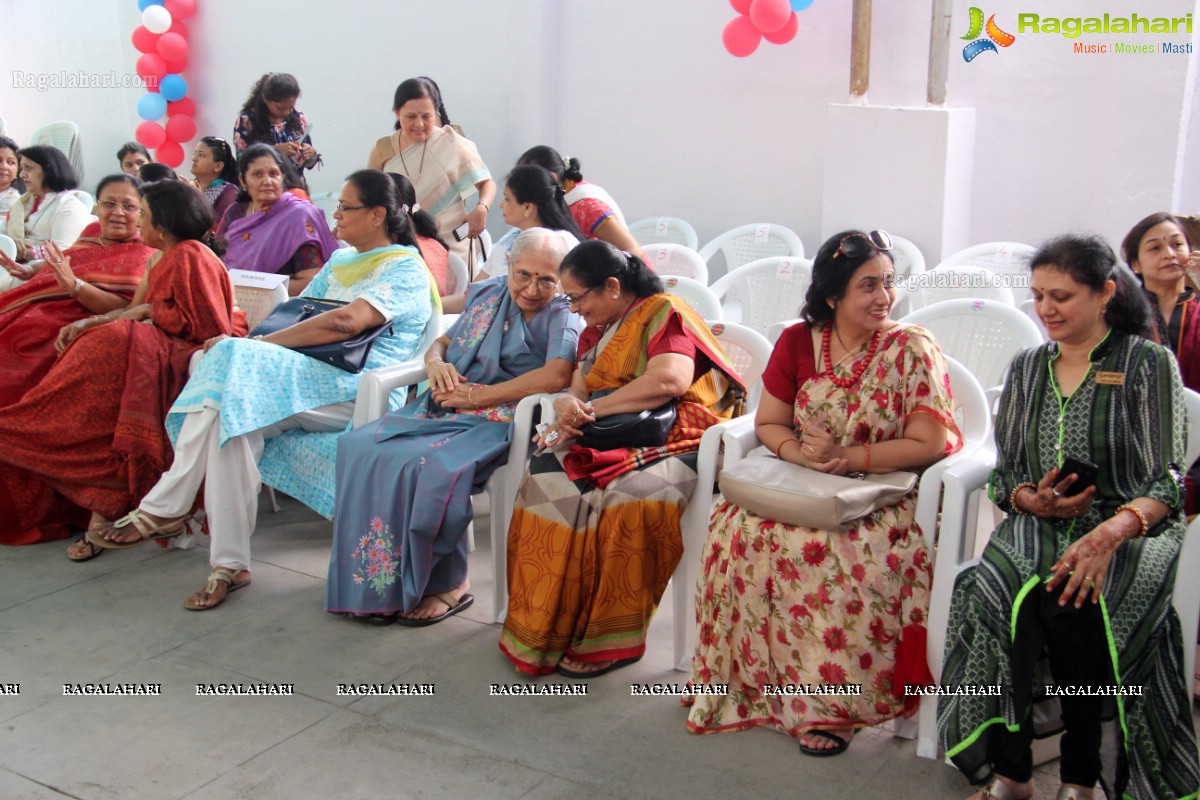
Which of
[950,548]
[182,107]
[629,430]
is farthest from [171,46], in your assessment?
[950,548]

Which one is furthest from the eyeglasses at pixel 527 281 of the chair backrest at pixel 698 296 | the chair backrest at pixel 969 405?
the chair backrest at pixel 969 405

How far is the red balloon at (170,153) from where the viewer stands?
8.57 meters

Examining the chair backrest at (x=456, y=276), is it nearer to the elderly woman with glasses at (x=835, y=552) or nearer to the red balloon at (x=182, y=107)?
the elderly woman with glasses at (x=835, y=552)

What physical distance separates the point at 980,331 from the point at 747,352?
71cm

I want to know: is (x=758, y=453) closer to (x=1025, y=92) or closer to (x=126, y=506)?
(x=126, y=506)

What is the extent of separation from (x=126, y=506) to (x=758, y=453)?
2.25 metres

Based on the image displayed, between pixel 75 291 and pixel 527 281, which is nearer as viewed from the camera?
pixel 527 281

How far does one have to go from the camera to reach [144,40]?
8.48 meters

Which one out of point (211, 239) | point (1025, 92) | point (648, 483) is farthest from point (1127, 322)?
point (1025, 92)

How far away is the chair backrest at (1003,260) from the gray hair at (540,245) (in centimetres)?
212

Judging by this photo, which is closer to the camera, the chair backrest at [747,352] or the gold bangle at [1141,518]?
the gold bangle at [1141,518]

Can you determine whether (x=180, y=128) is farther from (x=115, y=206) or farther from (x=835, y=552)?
(x=835, y=552)

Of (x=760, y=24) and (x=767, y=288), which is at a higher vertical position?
(x=760, y=24)

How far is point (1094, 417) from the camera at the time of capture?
2279 mm
